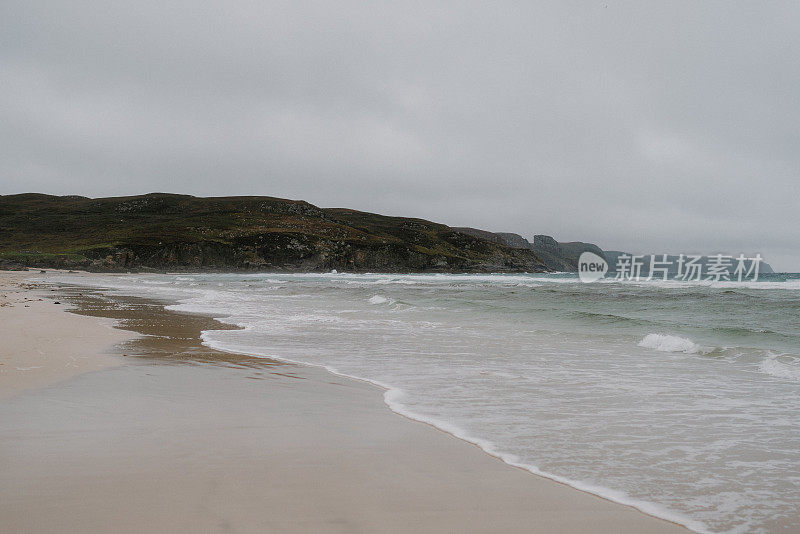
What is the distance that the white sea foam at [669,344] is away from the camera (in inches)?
418

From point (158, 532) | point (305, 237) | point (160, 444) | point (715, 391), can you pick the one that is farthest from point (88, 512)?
point (305, 237)

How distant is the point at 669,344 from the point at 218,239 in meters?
104

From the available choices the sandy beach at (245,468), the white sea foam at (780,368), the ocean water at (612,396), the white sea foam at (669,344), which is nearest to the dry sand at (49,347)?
the sandy beach at (245,468)

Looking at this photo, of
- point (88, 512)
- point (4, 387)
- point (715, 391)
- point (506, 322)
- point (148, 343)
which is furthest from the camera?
point (506, 322)

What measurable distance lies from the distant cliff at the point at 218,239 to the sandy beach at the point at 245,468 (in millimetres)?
74448

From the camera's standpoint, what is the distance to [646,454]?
4.09 m

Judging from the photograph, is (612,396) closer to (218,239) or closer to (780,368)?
(780,368)

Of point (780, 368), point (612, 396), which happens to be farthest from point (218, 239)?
Answer: point (612, 396)

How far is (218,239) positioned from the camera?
105 meters

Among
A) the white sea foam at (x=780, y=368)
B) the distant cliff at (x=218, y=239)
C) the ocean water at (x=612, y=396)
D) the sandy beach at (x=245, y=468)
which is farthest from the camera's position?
the distant cliff at (x=218, y=239)

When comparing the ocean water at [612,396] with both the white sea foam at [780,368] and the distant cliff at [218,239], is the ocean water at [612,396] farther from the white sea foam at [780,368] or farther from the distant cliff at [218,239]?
the distant cliff at [218,239]

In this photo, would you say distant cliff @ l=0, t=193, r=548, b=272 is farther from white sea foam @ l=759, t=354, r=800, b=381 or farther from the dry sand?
white sea foam @ l=759, t=354, r=800, b=381

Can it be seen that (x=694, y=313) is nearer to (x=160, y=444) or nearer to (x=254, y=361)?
(x=254, y=361)

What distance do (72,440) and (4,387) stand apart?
2.52m
